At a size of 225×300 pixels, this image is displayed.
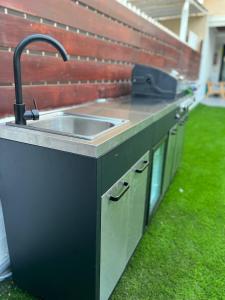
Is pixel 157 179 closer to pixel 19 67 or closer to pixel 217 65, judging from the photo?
pixel 19 67

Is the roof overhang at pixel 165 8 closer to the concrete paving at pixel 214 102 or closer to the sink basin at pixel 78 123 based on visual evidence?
the concrete paving at pixel 214 102

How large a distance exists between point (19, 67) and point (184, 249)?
5.21 ft

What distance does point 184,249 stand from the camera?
1.71m

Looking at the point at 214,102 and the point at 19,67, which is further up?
the point at 19,67

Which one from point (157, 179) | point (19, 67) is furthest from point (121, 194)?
point (157, 179)

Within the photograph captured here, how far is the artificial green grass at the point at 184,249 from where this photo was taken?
4.54 feet

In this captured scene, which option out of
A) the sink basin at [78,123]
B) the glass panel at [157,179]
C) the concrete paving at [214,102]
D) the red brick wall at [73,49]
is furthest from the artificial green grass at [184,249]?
the concrete paving at [214,102]

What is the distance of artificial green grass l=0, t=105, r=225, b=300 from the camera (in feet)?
4.54

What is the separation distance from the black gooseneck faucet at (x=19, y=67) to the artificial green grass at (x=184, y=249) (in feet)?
3.34

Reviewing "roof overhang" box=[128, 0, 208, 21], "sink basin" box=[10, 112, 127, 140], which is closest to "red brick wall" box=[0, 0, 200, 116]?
"sink basin" box=[10, 112, 127, 140]

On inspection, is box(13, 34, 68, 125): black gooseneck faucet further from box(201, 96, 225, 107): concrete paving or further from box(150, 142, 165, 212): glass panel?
box(201, 96, 225, 107): concrete paving

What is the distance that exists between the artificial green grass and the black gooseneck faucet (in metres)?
1.02

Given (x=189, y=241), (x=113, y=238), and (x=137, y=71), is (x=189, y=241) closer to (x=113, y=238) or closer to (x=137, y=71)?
(x=113, y=238)

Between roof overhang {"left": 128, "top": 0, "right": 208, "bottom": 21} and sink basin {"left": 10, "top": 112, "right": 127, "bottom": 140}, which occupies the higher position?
roof overhang {"left": 128, "top": 0, "right": 208, "bottom": 21}
